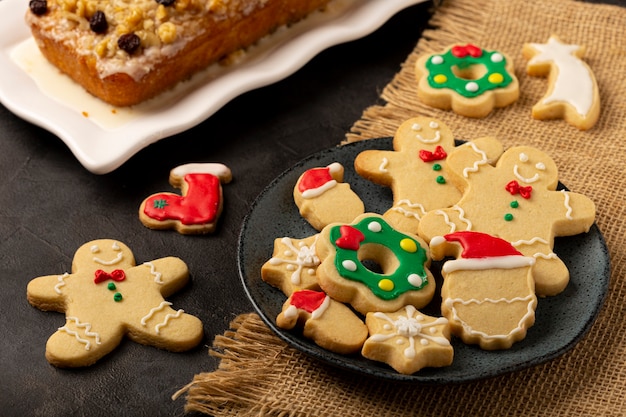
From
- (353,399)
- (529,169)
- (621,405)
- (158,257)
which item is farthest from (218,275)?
(621,405)

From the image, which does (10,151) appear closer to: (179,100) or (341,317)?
(179,100)

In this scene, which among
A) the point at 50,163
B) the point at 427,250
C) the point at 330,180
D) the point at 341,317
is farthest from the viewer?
the point at 50,163

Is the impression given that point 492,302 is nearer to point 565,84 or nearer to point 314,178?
point 314,178

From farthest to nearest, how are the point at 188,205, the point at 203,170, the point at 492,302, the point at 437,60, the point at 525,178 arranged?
the point at 437,60
the point at 203,170
the point at 188,205
the point at 525,178
the point at 492,302

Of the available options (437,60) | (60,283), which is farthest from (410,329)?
(437,60)

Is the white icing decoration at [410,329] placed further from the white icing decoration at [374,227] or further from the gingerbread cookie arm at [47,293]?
the gingerbread cookie arm at [47,293]
